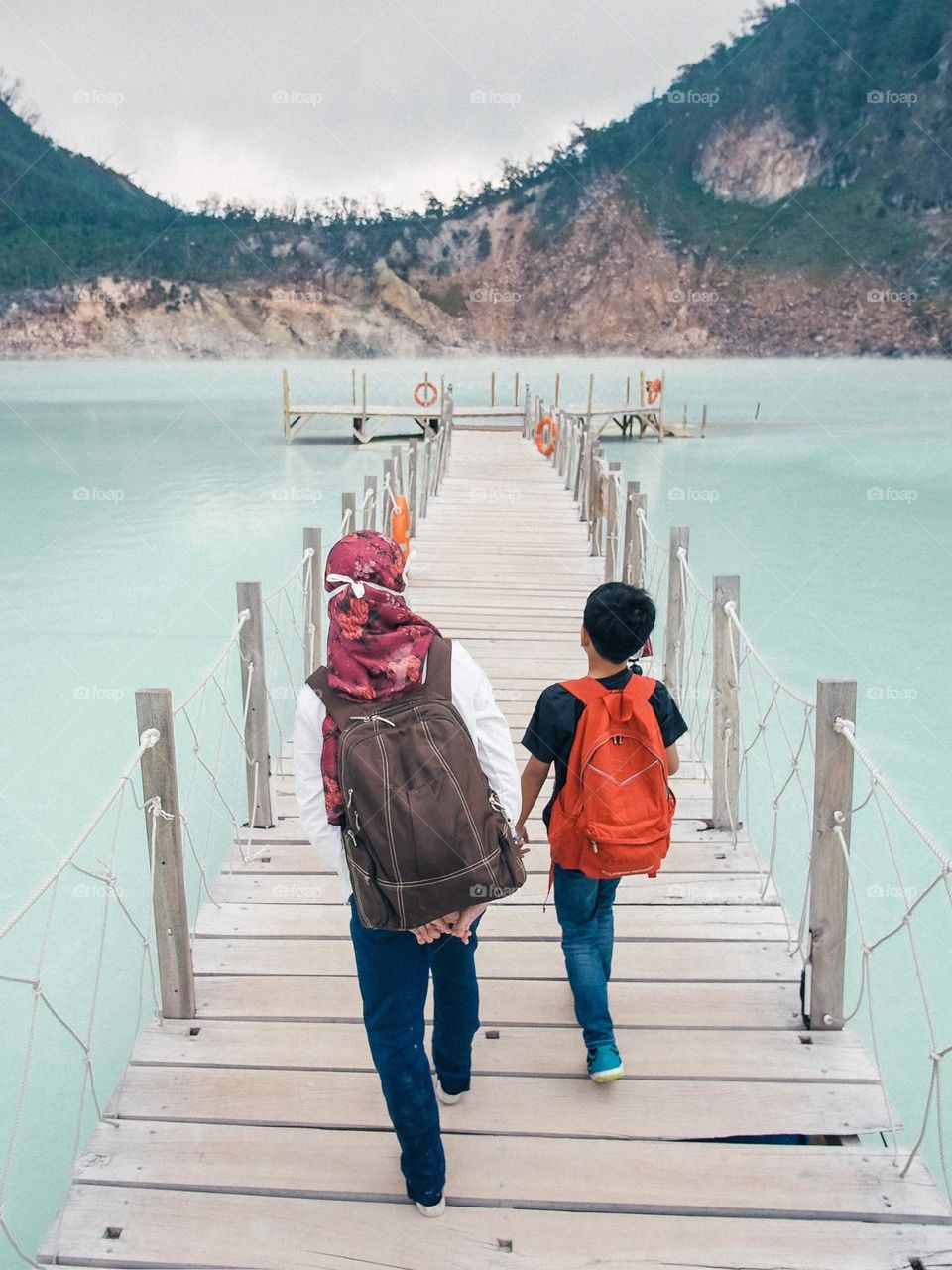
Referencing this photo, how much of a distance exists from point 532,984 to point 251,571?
10655 millimetres

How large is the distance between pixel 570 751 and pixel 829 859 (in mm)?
669

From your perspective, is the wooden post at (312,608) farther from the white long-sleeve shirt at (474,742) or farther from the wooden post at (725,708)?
the white long-sleeve shirt at (474,742)

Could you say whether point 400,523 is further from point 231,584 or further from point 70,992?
point 231,584

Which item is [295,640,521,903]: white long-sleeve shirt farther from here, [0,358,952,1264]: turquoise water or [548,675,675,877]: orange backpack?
[0,358,952,1264]: turquoise water

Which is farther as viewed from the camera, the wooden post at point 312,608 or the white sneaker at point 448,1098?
the wooden post at point 312,608

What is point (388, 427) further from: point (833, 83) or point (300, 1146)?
point (833, 83)

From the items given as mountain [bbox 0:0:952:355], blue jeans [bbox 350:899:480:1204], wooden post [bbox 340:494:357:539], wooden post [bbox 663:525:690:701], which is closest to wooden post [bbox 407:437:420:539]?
wooden post [bbox 340:494:357:539]

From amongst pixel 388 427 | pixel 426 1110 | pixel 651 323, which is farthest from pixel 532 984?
pixel 651 323

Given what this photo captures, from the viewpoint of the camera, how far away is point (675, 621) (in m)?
4.85

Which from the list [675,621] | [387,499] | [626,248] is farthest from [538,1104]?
[626,248]

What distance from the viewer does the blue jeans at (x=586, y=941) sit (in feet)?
7.39

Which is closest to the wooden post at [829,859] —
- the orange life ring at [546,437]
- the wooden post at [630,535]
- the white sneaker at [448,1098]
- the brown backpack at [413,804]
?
the white sneaker at [448,1098]

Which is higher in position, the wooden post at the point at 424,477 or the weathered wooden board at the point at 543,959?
the wooden post at the point at 424,477

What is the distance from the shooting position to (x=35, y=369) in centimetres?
5578
